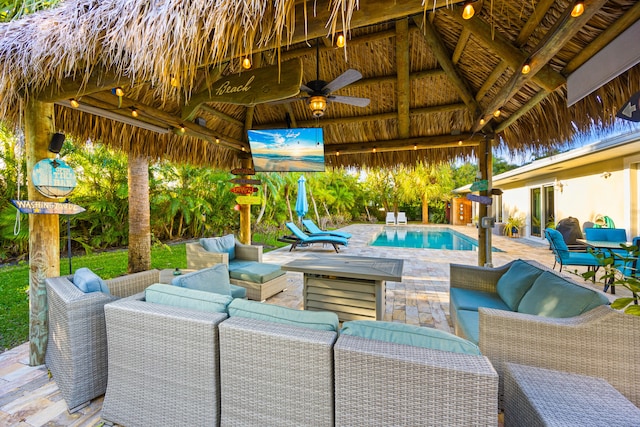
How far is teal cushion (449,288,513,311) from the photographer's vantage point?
2764 millimetres

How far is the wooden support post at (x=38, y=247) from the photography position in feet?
8.47

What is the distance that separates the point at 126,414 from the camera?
183 cm

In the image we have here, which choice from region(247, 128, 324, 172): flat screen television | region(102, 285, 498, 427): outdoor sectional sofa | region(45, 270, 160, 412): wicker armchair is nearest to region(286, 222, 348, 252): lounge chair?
region(247, 128, 324, 172): flat screen television

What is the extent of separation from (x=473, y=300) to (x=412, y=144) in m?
3.79

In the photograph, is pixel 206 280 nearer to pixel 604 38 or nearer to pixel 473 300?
pixel 473 300

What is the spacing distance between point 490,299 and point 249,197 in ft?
16.2

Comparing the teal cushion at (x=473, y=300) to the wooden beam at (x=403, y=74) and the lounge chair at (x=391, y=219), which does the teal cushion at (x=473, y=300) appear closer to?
the wooden beam at (x=403, y=74)

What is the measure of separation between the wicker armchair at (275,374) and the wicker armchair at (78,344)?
1.22 meters

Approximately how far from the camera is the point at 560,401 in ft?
4.16

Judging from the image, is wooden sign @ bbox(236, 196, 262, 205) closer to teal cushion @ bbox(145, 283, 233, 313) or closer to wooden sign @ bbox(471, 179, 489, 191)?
teal cushion @ bbox(145, 283, 233, 313)

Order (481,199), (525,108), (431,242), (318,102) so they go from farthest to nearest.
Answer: (431,242) → (481,199) → (525,108) → (318,102)

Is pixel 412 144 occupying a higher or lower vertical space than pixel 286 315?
higher

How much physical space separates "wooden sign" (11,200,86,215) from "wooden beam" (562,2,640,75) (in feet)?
15.7

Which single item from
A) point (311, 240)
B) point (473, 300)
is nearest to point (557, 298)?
point (473, 300)
